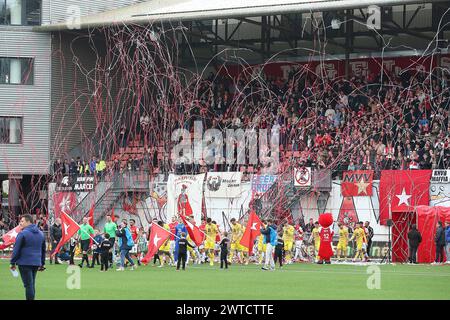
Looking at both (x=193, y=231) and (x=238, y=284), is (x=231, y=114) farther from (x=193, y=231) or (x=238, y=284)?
(x=238, y=284)

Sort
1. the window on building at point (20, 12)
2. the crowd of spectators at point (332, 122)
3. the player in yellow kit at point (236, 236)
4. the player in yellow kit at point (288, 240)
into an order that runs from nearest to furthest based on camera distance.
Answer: the player in yellow kit at point (236, 236)
the player in yellow kit at point (288, 240)
the crowd of spectators at point (332, 122)
the window on building at point (20, 12)

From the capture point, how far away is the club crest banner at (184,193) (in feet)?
161

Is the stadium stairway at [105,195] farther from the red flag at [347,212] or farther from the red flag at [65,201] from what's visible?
the red flag at [347,212]

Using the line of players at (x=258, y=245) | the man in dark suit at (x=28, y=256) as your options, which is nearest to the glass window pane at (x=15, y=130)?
the line of players at (x=258, y=245)

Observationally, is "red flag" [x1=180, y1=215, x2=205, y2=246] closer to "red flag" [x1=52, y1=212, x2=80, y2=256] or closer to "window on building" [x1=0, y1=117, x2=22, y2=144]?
Answer: "red flag" [x1=52, y1=212, x2=80, y2=256]

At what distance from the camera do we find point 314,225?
47.2 m

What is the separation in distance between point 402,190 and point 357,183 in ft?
7.48

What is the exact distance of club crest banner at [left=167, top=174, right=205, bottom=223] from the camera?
161 feet

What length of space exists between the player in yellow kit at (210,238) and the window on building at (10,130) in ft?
60.8

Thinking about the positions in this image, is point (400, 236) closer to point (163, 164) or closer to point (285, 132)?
point (285, 132)

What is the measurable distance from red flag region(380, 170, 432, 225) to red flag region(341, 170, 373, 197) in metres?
0.66
